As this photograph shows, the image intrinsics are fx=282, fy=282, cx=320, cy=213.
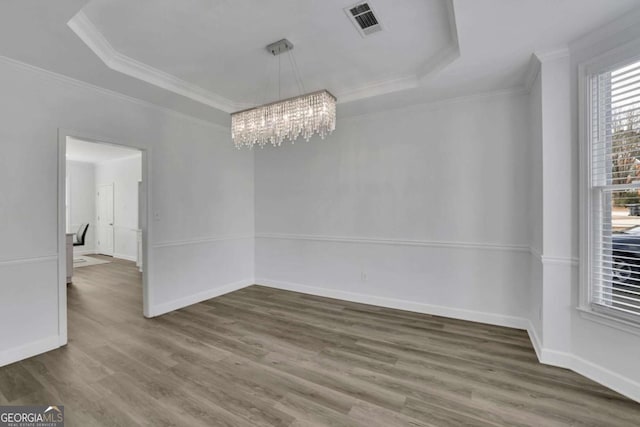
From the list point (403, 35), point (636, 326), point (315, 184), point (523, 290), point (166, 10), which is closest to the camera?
point (636, 326)

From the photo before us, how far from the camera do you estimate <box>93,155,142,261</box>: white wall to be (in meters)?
7.45

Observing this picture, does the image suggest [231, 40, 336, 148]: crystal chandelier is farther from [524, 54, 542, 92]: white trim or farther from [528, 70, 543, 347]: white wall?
[528, 70, 543, 347]: white wall

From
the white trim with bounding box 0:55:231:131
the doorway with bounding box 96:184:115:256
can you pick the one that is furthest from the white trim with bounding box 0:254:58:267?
the doorway with bounding box 96:184:115:256

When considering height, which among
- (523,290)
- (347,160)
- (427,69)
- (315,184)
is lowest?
(523,290)

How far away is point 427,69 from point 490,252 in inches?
86.6

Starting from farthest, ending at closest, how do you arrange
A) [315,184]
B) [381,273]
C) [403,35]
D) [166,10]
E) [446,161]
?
[315,184] < [381,273] < [446,161] < [403,35] < [166,10]

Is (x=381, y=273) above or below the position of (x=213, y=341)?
above

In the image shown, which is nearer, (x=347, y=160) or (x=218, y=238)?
(x=347, y=160)

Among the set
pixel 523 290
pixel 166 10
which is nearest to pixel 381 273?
pixel 523 290

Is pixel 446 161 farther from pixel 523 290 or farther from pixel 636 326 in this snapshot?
pixel 636 326

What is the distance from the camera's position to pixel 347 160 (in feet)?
13.8

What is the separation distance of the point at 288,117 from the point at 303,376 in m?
2.36

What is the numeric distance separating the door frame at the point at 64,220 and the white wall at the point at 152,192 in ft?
0.11

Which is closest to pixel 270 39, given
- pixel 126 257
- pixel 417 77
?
pixel 417 77
